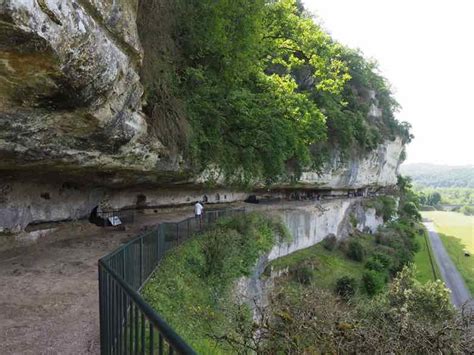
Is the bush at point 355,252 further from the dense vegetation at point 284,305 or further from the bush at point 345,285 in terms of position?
the bush at point 345,285

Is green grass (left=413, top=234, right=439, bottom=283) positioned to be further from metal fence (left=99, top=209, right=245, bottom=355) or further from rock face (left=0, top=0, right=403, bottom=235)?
metal fence (left=99, top=209, right=245, bottom=355)

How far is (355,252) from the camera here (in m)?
30.6

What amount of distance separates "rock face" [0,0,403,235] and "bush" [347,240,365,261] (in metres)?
21.5

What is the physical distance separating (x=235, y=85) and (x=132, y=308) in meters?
14.1

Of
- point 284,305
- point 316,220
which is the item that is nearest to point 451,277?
point 316,220

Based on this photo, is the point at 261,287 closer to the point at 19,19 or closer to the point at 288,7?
the point at 288,7

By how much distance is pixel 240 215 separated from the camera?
17125 mm

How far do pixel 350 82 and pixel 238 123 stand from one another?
2692cm

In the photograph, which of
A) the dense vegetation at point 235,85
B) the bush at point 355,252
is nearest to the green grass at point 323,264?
the bush at point 355,252

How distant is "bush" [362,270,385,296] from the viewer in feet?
81.9

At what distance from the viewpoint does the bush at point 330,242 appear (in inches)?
1150

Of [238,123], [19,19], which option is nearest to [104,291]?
[19,19]

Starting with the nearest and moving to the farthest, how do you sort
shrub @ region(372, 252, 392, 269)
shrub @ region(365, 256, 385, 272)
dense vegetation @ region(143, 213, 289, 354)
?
dense vegetation @ region(143, 213, 289, 354)
shrub @ region(365, 256, 385, 272)
shrub @ region(372, 252, 392, 269)

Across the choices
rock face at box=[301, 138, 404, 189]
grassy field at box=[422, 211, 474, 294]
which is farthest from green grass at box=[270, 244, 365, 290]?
grassy field at box=[422, 211, 474, 294]
